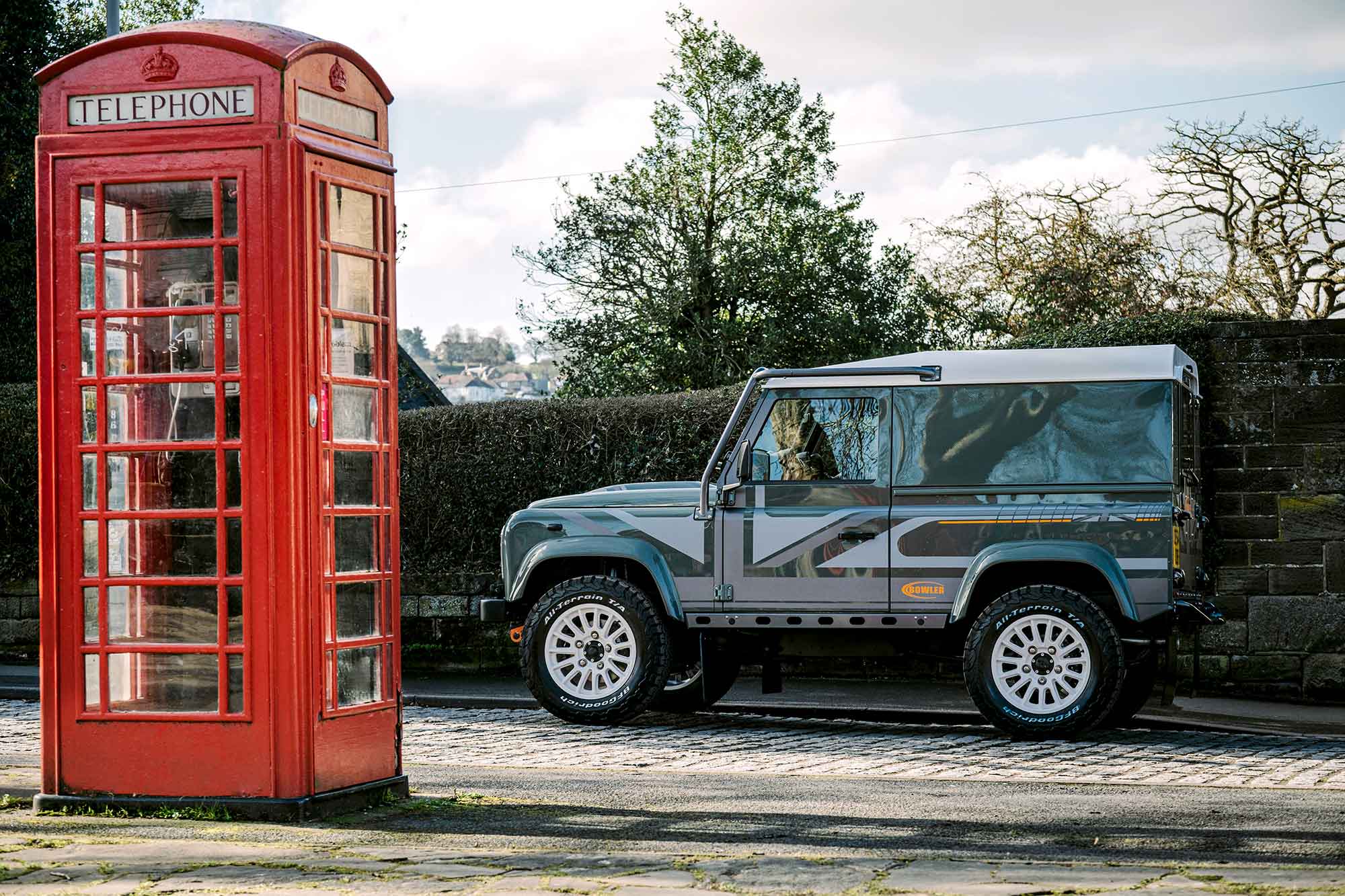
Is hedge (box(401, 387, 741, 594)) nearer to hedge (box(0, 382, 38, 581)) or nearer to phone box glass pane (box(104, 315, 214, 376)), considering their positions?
hedge (box(0, 382, 38, 581))

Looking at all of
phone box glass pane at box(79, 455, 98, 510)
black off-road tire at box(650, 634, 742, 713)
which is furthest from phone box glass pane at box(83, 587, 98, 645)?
black off-road tire at box(650, 634, 742, 713)

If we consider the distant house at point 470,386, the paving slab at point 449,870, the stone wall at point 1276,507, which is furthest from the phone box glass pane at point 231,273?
the distant house at point 470,386

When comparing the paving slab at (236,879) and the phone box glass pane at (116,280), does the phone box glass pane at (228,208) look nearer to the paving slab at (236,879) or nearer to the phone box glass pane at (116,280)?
the phone box glass pane at (116,280)

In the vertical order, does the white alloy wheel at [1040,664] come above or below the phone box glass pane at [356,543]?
below

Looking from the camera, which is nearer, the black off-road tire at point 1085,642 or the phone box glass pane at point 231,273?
the phone box glass pane at point 231,273

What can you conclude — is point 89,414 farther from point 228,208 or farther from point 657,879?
point 657,879

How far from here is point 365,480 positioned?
740cm

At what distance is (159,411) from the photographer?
23.2 feet

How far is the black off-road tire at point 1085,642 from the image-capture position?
10.3 metres

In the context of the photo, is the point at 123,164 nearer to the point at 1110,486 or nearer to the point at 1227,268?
the point at 1110,486

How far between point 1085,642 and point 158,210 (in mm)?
6080

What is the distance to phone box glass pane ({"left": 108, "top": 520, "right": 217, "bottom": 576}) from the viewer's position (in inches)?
276

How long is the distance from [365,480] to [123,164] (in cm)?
163

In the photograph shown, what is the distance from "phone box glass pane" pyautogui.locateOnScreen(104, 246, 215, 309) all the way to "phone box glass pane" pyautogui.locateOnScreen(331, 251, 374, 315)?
0.51 meters
